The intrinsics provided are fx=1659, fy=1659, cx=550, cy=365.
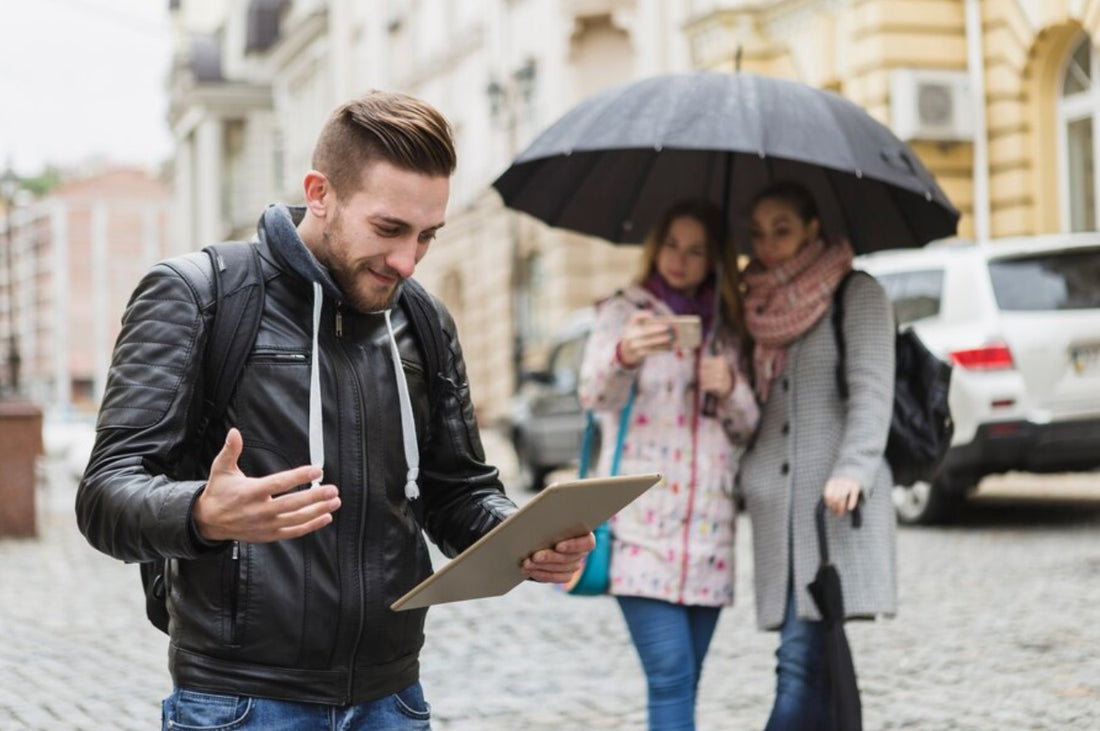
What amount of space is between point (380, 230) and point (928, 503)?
33.3ft

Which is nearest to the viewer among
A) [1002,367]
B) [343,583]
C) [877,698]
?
[343,583]

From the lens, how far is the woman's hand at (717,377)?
4582mm

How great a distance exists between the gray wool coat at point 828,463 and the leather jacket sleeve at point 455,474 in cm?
180

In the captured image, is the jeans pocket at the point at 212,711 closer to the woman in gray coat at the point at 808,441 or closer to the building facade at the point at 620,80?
the woman in gray coat at the point at 808,441

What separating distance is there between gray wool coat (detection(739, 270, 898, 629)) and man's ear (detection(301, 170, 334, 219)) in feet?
7.41

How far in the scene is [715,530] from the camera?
15.2 ft

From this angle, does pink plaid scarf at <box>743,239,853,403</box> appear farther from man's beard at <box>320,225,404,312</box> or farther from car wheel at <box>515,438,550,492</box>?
car wheel at <box>515,438,550,492</box>

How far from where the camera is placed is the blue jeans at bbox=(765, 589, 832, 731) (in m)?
4.54

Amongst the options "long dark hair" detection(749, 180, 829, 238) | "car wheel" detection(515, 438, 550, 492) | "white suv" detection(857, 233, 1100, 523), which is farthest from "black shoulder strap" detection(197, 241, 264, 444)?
"car wheel" detection(515, 438, 550, 492)

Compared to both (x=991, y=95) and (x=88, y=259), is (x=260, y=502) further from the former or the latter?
(x=88, y=259)

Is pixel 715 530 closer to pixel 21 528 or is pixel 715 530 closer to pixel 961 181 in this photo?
pixel 21 528

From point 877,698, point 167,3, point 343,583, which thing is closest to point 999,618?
point 877,698

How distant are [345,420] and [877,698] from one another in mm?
4307

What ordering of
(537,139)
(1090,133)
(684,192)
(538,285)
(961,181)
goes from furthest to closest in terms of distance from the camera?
(538,285) < (961,181) < (1090,133) < (684,192) < (537,139)
